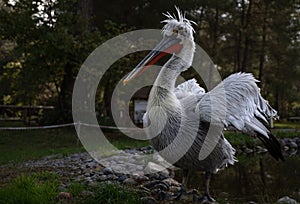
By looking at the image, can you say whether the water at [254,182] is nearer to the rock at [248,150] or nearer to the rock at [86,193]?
the rock at [86,193]

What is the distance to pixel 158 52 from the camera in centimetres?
436

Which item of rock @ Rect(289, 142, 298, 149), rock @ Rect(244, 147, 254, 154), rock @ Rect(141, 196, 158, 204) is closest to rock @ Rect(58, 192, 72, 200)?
rock @ Rect(141, 196, 158, 204)

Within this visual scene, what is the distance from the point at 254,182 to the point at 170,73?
3.50m

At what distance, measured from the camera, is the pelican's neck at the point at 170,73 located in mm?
4254

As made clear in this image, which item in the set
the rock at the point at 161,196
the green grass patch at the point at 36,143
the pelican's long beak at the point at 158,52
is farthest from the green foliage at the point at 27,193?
the green grass patch at the point at 36,143

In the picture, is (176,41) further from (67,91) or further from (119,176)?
(67,91)

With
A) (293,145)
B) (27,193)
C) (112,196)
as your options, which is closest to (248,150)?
(293,145)

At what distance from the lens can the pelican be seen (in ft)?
13.0

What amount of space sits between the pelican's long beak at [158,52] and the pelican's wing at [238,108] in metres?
0.70

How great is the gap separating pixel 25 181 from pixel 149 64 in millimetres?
2004

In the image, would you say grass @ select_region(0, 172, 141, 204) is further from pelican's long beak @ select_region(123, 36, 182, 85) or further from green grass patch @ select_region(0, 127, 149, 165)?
green grass patch @ select_region(0, 127, 149, 165)

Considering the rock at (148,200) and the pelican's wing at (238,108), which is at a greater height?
the pelican's wing at (238,108)

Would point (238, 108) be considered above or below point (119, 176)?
above

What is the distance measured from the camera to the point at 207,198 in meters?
4.43
